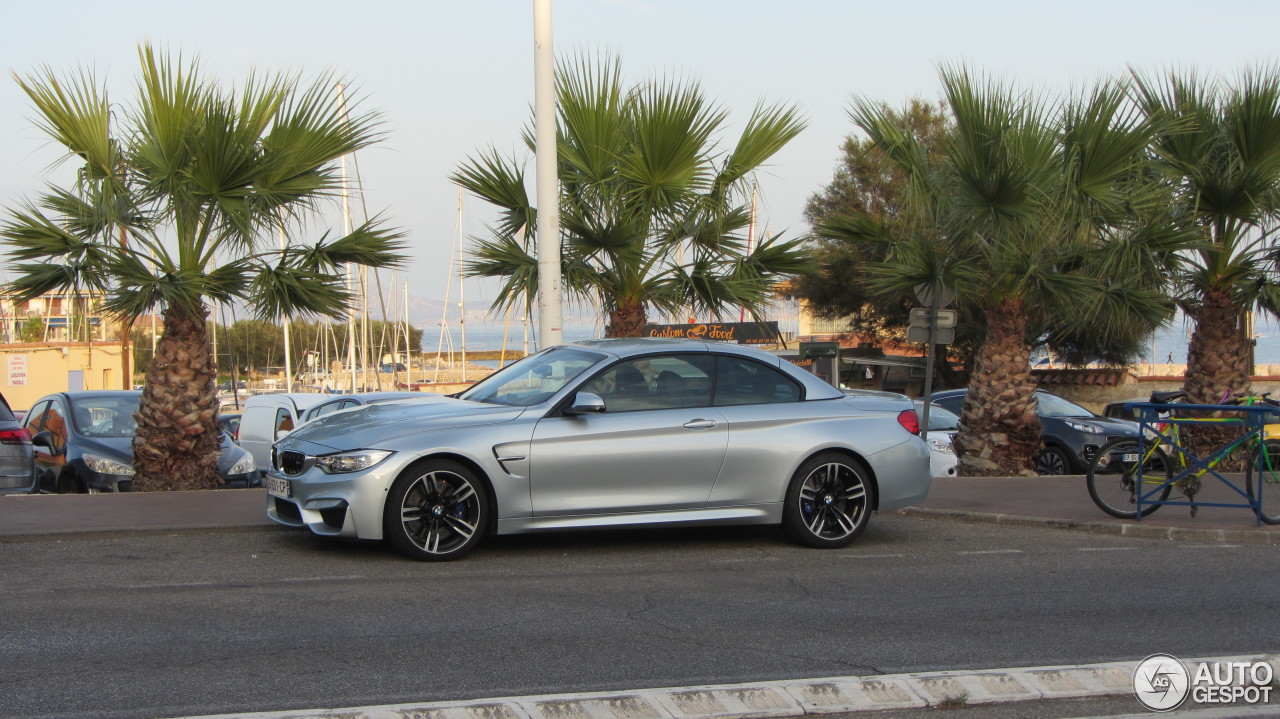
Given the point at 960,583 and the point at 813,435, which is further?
the point at 813,435

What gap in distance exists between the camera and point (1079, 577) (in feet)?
27.3

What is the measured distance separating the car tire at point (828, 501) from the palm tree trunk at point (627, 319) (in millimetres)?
5754

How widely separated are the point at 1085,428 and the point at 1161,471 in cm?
828

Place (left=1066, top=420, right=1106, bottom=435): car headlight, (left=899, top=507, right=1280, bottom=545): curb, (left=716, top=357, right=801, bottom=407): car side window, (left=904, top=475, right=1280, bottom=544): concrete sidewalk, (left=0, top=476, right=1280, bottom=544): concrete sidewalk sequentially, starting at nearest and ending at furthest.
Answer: (left=716, top=357, right=801, bottom=407): car side window < (left=0, top=476, right=1280, bottom=544): concrete sidewalk < (left=899, top=507, right=1280, bottom=545): curb < (left=904, top=475, right=1280, bottom=544): concrete sidewalk < (left=1066, top=420, right=1106, bottom=435): car headlight

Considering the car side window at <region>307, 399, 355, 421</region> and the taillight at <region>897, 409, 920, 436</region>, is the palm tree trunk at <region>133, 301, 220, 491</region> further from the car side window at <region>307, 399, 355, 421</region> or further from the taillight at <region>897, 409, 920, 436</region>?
the taillight at <region>897, 409, 920, 436</region>

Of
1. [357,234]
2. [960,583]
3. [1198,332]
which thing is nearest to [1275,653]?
[960,583]

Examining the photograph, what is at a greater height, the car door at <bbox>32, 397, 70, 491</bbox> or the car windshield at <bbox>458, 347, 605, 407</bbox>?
the car windshield at <bbox>458, 347, 605, 407</bbox>

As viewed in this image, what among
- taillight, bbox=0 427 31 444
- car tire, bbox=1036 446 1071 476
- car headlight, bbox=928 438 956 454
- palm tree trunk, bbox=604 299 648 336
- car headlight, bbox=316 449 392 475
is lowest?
car tire, bbox=1036 446 1071 476

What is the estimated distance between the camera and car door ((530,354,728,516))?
8.43 metres

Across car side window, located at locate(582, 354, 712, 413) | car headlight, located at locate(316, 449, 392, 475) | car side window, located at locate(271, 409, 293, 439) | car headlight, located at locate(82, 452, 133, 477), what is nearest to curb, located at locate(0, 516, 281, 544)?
car headlight, located at locate(316, 449, 392, 475)

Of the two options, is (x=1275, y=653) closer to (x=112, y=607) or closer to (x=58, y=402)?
(x=112, y=607)

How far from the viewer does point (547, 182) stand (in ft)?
40.8

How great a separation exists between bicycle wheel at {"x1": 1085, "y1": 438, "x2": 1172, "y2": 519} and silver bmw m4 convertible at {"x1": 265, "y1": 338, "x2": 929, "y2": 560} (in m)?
2.24

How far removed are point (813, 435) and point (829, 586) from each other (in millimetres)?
1572
